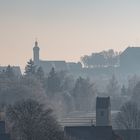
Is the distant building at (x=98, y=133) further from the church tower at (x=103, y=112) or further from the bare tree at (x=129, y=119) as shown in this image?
the bare tree at (x=129, y=119)

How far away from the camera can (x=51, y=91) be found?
149000mm

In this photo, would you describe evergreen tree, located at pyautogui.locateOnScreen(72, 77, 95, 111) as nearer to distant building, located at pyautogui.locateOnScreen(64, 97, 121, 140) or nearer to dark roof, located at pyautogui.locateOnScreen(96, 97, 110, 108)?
dark roof, located at pyautogui.locateOnScreen(96, 97, 110, 108)

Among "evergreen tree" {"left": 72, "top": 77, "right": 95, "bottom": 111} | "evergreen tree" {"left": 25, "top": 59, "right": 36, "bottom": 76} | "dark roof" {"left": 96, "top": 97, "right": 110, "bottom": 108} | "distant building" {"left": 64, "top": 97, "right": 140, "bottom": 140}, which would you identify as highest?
"evergreen tree" {"left": 25, "top": 59, "right": 36, "bottom": 76}

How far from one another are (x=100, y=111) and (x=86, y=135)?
2012cm

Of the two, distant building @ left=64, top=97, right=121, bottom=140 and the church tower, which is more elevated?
the church tower

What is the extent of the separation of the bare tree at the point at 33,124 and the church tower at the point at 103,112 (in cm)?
1311

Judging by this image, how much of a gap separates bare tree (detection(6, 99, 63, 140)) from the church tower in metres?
13.1

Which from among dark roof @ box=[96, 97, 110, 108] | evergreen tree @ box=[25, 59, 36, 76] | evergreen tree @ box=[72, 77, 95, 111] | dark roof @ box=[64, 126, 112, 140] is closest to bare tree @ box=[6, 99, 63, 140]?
dark roof @ box=[64, 126, 112, 140]

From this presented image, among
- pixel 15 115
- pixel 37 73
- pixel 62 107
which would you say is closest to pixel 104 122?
pixel 15 115

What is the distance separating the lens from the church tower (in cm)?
9011

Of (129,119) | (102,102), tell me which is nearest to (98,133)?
(129,119)

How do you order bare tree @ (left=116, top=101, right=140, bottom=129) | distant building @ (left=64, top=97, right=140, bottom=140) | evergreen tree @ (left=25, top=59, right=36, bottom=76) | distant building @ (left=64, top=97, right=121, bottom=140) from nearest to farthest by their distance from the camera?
1. distant building @ (left=64, top=97, right=121, bottom=140)
2. distant building @ (left=64, top=97, right=140, bottom=140)
3. bare tree @ (left=116, top=101, right=140, bottom=129)
4. evergreen tree @ (left=25, top=59, right=36, bottom=76)

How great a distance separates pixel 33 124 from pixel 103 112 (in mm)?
22102

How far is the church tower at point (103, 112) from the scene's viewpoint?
296 ft
